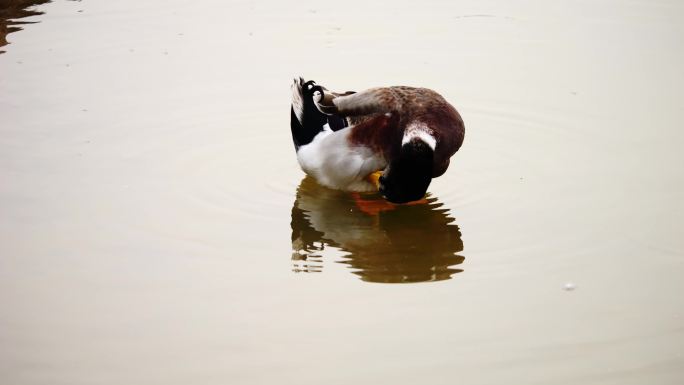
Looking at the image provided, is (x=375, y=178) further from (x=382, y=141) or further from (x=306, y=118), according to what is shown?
(x=306, y=118)

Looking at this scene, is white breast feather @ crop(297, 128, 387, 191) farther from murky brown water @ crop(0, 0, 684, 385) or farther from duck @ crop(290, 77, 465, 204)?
murky brown water @ crop(0, 0, 684, 385)

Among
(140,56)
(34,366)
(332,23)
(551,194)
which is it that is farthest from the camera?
(332,23)

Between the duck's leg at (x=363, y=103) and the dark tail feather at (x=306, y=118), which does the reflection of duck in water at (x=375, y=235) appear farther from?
the duck's leg at (x=363, y=103)

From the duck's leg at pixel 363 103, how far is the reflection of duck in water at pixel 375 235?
519 mm

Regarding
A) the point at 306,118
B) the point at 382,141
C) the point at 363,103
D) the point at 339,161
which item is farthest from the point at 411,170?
the point at 306,118

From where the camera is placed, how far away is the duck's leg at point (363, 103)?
19.1 feet

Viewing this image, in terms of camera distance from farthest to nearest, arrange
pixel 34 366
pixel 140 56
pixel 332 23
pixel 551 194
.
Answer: pixel 332 23 < pixel 140 56 < pixel 551 194 < pixel 34 366

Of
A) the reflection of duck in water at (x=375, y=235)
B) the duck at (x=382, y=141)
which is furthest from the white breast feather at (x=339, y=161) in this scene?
the reflection of duck in water at (x=375, y=235)

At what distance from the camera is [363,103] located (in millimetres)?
5941

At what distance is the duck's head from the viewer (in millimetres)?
5398

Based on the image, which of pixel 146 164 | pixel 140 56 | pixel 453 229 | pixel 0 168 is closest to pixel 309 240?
pixel 453 229

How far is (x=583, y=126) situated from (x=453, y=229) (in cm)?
179

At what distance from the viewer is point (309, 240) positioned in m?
5.51

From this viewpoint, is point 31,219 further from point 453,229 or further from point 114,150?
point 453,229
